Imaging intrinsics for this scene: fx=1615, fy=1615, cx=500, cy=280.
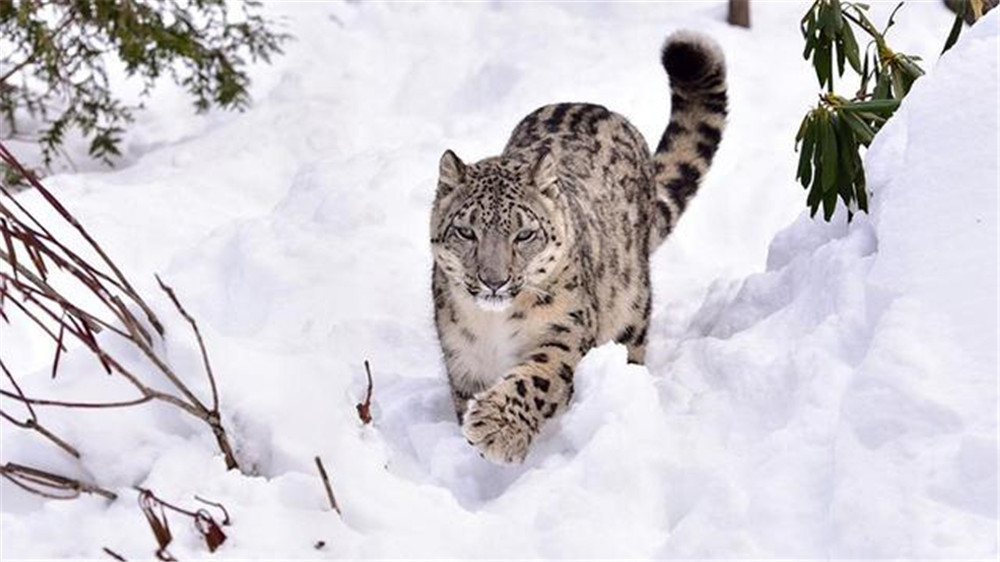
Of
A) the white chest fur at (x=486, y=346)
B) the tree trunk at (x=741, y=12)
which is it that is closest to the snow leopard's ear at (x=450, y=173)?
the white chest fur at (x=486, y=346)

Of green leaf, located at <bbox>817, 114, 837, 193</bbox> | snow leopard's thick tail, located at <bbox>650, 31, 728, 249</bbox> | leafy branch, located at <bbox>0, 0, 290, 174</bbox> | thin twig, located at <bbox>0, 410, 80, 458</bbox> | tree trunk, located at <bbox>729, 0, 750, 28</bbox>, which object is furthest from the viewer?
tree trunk, located at <bbox>729, 0, 750, 28</bbox>

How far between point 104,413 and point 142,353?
9.0 inches

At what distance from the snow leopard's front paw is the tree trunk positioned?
17.3 feet

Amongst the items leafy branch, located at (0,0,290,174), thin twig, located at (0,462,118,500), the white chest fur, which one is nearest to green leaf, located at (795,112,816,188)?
the white chest fur

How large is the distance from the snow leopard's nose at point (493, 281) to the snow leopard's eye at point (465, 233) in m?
0.13

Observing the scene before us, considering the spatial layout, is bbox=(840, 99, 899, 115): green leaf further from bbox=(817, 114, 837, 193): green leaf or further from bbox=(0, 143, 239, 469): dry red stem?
bbox=(0, 143, 239, 469): dry red stem

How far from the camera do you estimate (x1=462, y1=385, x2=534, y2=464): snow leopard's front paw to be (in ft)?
12.7

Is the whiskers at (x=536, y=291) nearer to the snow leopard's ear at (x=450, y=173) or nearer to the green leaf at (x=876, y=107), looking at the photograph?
the snow leopard's ear at (x=450, y=173)

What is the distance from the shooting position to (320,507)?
132 inches

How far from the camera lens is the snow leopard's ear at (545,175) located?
4488 millimetres

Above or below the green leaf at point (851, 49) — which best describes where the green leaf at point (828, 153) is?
above

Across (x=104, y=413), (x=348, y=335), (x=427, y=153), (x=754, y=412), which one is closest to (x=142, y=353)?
(x=104, y=413)

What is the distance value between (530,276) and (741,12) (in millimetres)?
4914

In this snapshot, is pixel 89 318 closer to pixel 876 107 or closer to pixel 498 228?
pixel 498 228
